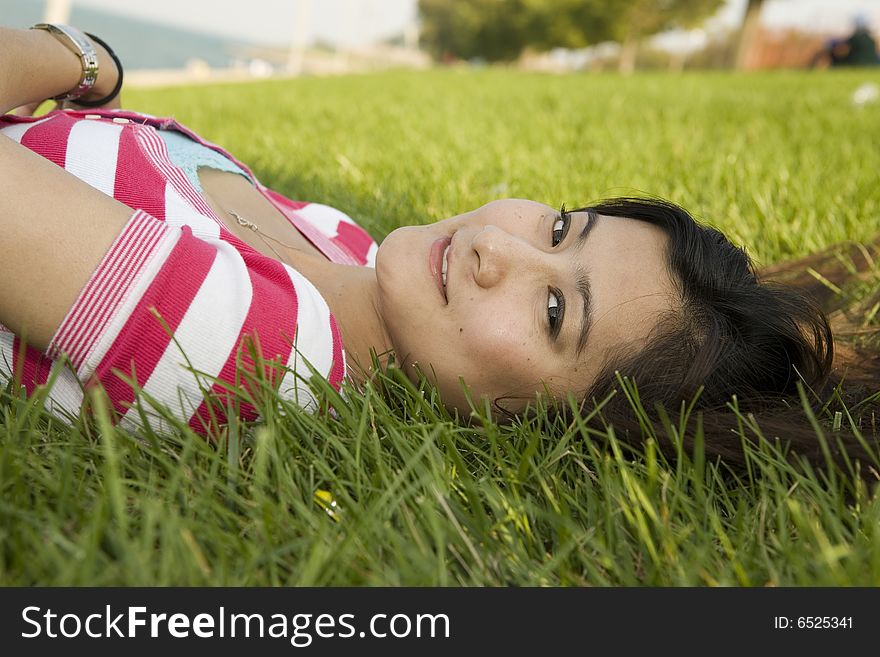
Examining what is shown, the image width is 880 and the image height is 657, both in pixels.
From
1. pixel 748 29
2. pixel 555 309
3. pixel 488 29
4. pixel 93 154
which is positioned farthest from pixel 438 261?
pixel 488 29

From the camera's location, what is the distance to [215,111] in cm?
698

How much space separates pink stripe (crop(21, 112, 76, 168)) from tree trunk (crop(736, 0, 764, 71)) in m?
23.7

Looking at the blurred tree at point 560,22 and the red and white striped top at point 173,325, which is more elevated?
the blurred tree at point 560,22

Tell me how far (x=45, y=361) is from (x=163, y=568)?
0.65 m

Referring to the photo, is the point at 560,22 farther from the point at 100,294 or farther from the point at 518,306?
the point at 100,294

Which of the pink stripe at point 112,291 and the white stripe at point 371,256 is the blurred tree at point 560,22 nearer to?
the white stripe at point 371,256

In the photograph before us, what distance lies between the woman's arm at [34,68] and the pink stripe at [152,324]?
2.57 feet

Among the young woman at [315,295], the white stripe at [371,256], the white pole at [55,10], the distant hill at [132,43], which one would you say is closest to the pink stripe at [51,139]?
the young woman at [315,295]

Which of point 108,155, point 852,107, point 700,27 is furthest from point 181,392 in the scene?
point 700,27

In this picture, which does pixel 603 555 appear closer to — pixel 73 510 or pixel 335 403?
pixel 335 403

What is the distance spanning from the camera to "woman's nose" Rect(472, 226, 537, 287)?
1.59 m

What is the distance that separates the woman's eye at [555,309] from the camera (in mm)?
1596

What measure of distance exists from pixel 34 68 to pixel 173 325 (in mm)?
954

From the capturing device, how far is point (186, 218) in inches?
64.0
